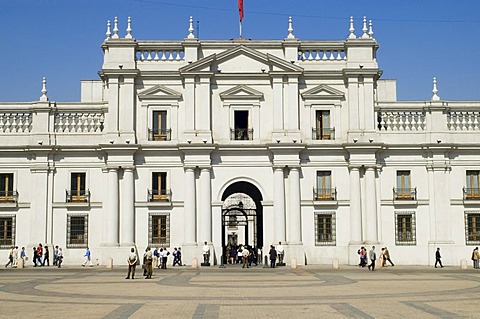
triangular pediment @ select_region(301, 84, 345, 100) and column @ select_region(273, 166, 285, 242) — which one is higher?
triangular pediment @ select_region(301, 84, 345, 100)

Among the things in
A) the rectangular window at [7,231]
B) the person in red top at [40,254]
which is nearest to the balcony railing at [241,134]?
the person in red top at [40,254]

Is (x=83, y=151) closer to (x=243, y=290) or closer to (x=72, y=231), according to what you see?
(x=72, y=231)

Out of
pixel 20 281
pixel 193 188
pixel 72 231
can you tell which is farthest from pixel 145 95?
pixel 20 281

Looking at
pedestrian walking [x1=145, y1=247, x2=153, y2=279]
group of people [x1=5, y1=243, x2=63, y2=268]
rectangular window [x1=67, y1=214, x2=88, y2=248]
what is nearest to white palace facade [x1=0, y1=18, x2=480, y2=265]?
rectangular window [x1=67, y1=214, x2=88, y2=248]

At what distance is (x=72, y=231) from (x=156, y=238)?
591 cm

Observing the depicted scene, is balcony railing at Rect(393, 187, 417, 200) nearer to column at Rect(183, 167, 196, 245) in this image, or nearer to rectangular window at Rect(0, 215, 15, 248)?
column at Rect(183, 167, 196, 245)

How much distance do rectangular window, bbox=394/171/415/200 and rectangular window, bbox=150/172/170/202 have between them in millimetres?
16163

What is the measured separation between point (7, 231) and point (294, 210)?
19.9 m

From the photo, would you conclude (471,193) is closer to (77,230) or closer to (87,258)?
(87,258)

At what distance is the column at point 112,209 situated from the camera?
170 ft

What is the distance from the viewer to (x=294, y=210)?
52.5 meters

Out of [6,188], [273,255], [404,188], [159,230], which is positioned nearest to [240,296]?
[273,255]

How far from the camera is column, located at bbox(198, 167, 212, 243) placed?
52.1m

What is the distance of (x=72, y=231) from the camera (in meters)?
52.9
